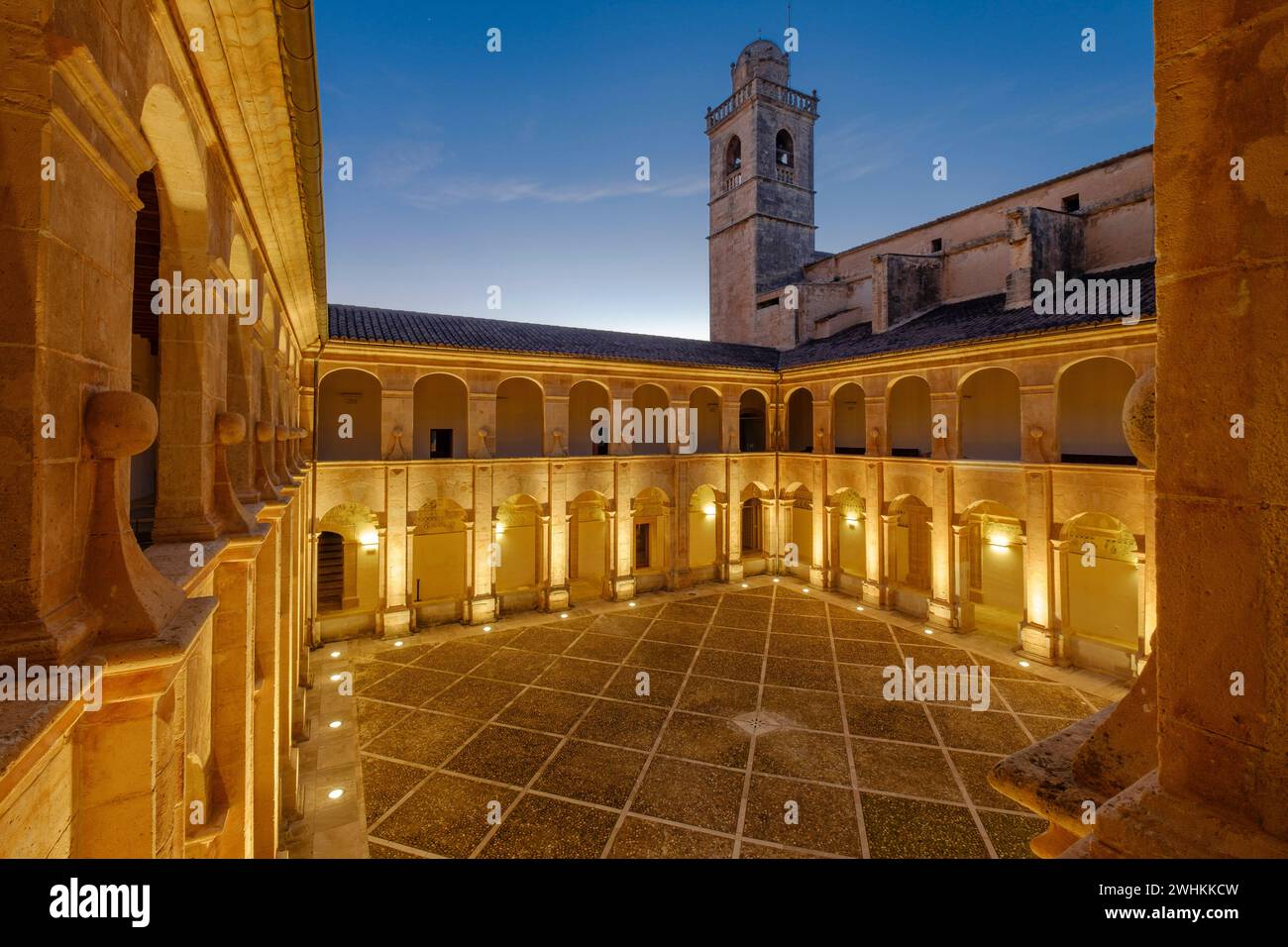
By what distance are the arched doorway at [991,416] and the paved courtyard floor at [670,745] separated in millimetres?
6435

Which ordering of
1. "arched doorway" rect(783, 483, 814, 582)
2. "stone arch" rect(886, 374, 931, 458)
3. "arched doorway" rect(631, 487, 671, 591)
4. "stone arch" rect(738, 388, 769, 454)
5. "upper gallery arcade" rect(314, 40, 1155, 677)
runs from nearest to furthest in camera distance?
"upper gallery arcade" rect(314, 40, 1155, 677) < "stone arch" rect(886, 374, 931, 458) < "arched doorway" rect(631, 487, 671, 591) < "arched doorway" rect(783, 483, 814, 582) < "stone arch" rect(738, 388, 769, 454)

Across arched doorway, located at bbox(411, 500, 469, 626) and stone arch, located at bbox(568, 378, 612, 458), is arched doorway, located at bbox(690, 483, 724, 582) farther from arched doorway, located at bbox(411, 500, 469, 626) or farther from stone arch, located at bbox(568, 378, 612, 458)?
arched doorway, located at bbox(411, 500, 469, 626)

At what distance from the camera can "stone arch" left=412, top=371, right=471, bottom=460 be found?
19.7 metres

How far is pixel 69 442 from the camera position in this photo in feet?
6.93

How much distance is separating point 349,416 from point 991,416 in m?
20.9

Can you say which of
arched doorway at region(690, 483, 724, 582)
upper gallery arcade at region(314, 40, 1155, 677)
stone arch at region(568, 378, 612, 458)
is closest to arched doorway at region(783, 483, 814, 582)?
upper gallery arcade at region(314, 40, 1155, 677)

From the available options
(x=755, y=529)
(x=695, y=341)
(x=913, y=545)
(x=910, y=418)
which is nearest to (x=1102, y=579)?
(x=913, y=545)

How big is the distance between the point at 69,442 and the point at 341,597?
19001 millimetres

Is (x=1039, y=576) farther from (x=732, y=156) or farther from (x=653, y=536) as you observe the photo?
(x=732, y=156)

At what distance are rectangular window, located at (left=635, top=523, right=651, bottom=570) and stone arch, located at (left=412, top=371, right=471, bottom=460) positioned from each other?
832 centimetres

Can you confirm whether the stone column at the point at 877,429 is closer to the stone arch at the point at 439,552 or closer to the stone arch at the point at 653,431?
the stone arch at the point at 653,431

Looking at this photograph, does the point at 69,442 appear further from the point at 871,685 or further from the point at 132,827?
the point at 871,685
